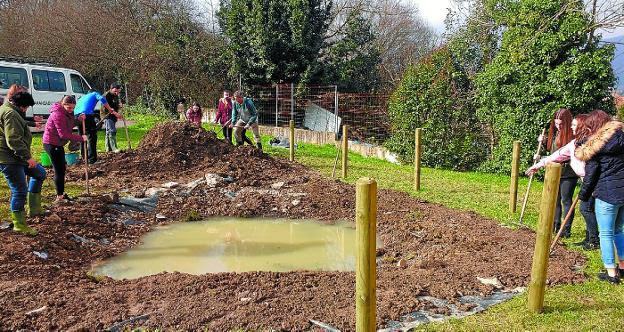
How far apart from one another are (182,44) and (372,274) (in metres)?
21.3

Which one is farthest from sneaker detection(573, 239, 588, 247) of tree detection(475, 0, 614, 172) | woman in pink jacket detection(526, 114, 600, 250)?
tree detection(475, 0, 614, 172)

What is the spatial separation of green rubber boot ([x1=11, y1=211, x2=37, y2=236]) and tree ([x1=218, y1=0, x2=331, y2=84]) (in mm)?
13739

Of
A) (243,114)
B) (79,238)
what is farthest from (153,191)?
(243,114)

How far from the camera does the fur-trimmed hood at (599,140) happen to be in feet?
15.3

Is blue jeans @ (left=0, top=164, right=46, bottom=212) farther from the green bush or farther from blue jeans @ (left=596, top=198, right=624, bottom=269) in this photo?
the green bush

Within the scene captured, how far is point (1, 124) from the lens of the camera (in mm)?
5707

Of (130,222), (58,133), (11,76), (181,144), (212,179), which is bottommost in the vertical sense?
(130,222)

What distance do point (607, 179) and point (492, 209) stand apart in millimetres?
3631

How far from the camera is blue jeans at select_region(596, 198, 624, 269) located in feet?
15.4

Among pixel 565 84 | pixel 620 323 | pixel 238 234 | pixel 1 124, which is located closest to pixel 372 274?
pixel 620 323

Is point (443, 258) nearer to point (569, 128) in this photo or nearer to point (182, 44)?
point (569, 128)

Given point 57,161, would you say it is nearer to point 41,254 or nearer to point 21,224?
point 21,224

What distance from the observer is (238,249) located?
6570 millimetres

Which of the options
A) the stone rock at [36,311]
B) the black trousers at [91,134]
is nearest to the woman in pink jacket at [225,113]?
the black trousers at [91,134]
